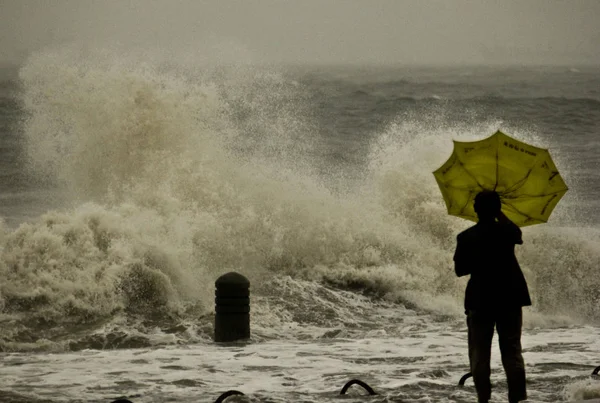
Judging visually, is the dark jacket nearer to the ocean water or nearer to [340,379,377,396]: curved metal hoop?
the ocean water

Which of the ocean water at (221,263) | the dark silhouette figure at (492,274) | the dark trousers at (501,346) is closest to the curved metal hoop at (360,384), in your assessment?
the ocean water at (221,263)

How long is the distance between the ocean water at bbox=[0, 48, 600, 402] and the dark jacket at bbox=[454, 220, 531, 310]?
120cm

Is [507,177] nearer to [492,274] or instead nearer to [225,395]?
[492,274]

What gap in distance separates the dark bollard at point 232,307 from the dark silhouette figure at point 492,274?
4690 millimetres

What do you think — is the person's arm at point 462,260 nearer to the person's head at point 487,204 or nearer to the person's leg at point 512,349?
the person's head at point 487,204

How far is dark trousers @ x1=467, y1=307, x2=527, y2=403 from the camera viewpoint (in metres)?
7.30

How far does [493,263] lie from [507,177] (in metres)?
0.81

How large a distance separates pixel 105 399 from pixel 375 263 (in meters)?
9.91

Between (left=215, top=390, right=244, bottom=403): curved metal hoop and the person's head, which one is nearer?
the person's head

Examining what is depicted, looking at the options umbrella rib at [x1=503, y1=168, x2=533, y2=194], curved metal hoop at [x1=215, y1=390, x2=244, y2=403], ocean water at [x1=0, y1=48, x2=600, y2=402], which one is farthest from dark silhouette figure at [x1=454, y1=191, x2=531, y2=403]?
curved metal hoop at [x1=215, y1=390, x2=244, y2=403]

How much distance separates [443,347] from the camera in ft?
37.7

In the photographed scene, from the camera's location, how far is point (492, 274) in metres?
7.21

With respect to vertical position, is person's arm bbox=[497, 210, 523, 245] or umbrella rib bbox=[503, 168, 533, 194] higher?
umbrella rib bbox=[503, 168, 533, 194]

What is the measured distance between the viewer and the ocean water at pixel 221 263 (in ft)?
31.6
